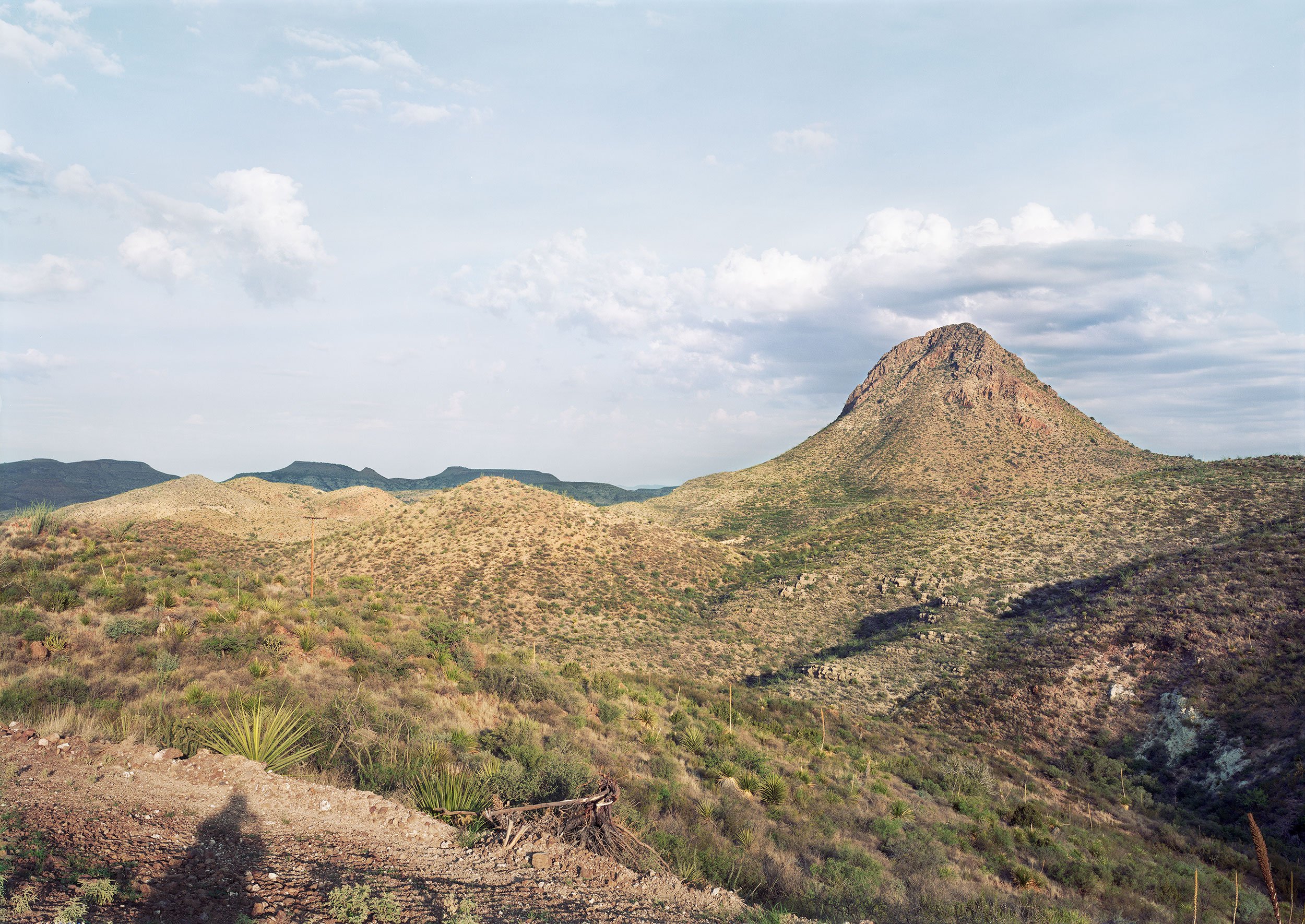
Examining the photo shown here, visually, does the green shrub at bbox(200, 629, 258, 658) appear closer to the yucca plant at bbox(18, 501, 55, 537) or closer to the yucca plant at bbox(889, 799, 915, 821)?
the yucca plant at bbox(18, 501, 55, 537)

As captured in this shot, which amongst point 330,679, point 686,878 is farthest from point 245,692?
point 686,878

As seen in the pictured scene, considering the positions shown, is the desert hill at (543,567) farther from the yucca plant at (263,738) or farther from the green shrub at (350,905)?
the green shrub at (350,905)

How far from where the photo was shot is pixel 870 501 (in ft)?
222

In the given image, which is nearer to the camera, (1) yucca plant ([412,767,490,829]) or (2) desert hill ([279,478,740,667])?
(1) yucca plant ([412,767,490,829])

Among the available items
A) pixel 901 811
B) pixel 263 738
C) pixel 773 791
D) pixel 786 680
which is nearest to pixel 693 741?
pixel 773 791

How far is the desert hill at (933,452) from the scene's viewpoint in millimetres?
70625

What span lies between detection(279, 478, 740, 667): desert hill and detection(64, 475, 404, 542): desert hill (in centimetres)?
1169

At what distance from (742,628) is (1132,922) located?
26102 mm

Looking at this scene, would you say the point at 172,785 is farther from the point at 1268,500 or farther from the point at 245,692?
the point at 1268,500

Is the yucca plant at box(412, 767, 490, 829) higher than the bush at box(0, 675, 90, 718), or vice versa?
the bush at box(0, 675, 90, 718)

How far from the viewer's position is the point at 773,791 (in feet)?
43.9

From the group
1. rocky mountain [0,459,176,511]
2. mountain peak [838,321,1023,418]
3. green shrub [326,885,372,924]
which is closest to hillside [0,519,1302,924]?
green shrub [326,885,372,924]

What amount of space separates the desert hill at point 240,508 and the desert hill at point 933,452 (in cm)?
4049

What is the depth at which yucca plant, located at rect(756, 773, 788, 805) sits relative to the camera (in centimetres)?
1315
